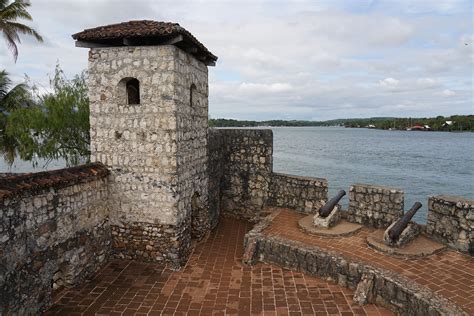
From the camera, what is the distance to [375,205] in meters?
9.16

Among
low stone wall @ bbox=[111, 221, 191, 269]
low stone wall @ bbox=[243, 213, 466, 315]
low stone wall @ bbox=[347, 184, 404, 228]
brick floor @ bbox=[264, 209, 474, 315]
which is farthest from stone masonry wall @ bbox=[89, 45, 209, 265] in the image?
low stone wall @ bbox=[347, 184, 404, 228]

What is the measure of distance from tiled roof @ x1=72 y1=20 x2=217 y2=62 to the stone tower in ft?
0.07

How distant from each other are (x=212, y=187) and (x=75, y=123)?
5.11 metres

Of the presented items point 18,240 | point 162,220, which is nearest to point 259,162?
point 162,220

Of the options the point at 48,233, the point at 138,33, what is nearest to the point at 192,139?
the point at 138,33

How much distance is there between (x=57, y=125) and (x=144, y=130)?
5.01m

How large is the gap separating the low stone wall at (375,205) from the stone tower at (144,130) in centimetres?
479

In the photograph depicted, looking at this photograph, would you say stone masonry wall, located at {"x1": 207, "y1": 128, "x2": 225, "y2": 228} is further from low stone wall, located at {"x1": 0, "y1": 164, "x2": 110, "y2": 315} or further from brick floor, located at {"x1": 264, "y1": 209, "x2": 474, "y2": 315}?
low stone wall, located at {"x1": 0, "y1": 164, "x2": 110, "y2": 315}

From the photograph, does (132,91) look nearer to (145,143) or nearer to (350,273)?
(145,143)

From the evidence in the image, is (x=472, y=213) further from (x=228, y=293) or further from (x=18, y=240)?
(x=18, y=240)

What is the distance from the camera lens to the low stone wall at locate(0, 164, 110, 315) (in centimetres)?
538

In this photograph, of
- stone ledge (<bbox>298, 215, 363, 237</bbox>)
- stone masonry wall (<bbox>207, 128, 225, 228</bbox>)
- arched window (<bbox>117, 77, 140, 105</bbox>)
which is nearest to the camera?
arched window (<bbox>117, 77, 140, 105</bbox>)

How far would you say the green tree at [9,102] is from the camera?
1731cm

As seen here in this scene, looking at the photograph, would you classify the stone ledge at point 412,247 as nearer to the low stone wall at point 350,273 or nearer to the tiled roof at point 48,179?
the low stone wall at point 350,273
